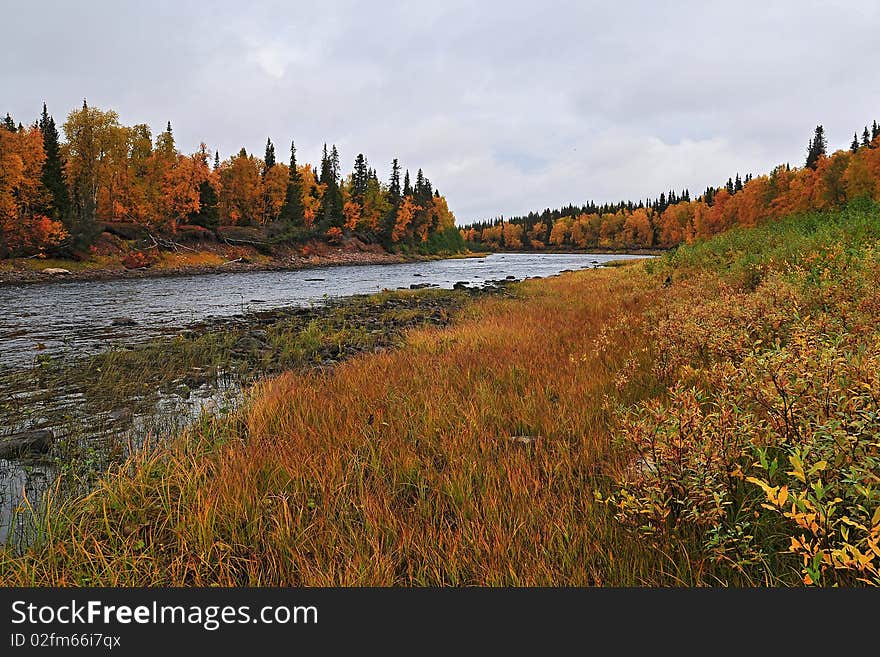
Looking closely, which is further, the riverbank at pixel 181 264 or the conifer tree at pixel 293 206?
the conifer tree at pixel 293 206

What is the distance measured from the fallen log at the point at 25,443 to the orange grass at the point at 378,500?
1783 millimetres

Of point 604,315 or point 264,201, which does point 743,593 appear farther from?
point 264,201

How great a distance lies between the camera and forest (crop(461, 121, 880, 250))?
152ft

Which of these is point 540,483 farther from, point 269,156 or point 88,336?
point 269,156

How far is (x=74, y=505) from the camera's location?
3609 millimetres

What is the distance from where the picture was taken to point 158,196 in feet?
176

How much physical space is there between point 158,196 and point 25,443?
195 ft

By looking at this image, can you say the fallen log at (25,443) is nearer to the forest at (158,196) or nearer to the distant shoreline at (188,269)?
the distant shoreline at (188,269)

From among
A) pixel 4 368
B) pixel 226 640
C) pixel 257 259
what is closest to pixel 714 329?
pixel 226 640

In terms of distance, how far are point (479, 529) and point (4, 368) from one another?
36.2ft

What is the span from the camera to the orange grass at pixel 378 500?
2.52m

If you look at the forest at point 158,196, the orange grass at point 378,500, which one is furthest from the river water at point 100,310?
the forest at point 158,196

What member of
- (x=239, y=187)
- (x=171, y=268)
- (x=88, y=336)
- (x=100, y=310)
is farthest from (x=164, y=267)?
(x=88, y=336)

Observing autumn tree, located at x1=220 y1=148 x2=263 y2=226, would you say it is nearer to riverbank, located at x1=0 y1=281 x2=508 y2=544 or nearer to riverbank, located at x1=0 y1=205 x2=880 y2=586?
riverbank, located at x1=0 y1=281 x2=508 y2=544
